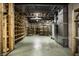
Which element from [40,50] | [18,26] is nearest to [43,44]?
[40,50]

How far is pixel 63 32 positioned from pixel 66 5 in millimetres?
1445

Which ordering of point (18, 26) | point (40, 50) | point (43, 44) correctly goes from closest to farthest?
point (40, 50)
point (43, 44)
point (18, 26)

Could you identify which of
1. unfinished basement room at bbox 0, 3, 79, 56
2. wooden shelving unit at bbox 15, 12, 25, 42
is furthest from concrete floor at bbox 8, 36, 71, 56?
wooden shelving unit at bbox 15, 12, 25, 42

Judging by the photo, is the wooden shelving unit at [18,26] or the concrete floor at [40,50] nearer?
the concrete floor at [40,50]

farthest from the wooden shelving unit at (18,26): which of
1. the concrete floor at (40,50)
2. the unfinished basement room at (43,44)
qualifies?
the concrete floor at (40,50)

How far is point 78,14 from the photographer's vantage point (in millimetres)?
5312

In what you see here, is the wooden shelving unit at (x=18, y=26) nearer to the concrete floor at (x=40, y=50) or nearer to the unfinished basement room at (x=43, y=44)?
the unfinished basement room at (x=43, y=44)

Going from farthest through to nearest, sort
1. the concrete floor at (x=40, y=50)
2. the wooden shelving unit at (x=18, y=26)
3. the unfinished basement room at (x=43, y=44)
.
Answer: the wooden shelving unit at (x=18, y=26) < the concrete floor at (x=40, y=50) < the unfinished basement room at (x=43, y=44)

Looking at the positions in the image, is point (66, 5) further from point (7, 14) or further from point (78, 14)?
point (7, 14)

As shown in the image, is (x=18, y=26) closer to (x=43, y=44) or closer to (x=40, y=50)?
(x=43, y=44)

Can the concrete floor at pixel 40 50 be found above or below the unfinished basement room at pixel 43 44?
below

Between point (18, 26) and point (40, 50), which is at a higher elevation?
point (18, 26)

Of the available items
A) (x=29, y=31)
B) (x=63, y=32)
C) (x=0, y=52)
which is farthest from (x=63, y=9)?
(x=29, y=31)

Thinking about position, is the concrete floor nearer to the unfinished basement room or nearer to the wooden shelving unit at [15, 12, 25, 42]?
the unfinished basement room
